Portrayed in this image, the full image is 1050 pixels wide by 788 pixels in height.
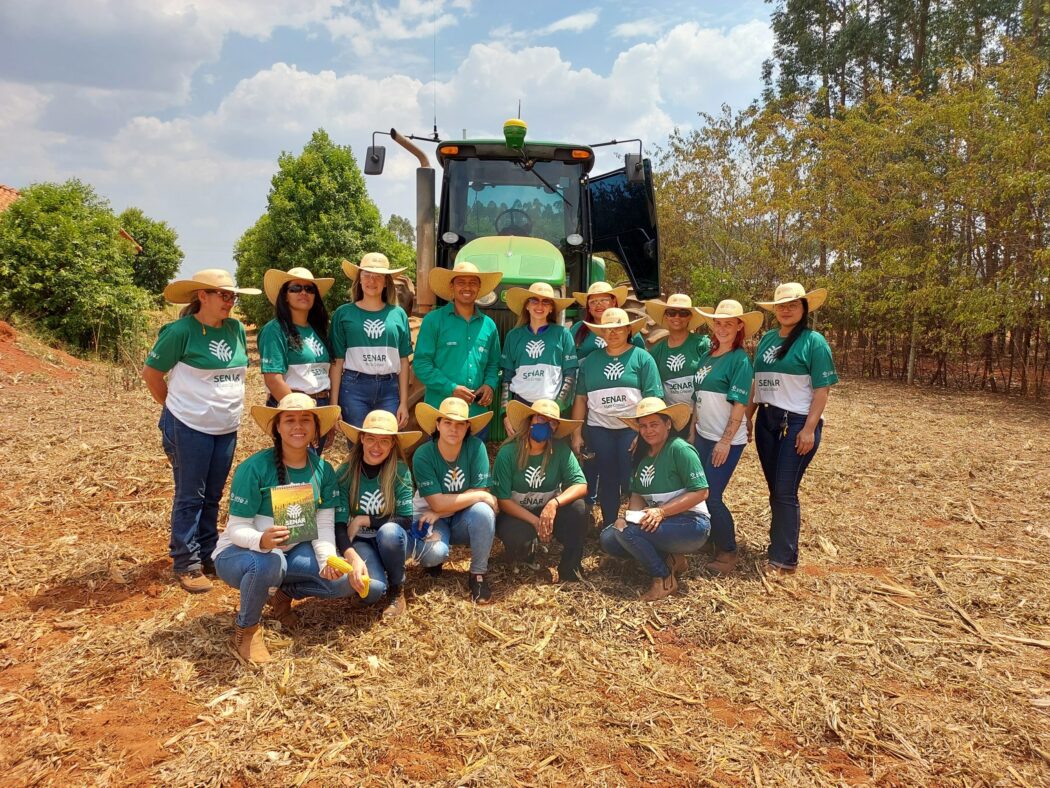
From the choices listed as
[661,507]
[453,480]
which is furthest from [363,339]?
[661,507]

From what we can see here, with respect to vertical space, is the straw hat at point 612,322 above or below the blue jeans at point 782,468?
above

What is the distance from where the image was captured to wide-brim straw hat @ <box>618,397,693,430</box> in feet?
13.2

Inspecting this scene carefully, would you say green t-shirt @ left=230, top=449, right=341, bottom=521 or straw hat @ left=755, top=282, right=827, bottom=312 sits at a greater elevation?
straw hat @ left=755, top=282, right=827, bottom=312

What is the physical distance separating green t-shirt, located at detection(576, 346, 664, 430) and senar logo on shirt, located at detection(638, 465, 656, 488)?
37 cm

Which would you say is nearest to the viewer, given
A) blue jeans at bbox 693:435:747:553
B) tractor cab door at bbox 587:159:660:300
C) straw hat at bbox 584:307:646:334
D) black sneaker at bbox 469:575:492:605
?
black sneaker at bbox 469:575:492:605

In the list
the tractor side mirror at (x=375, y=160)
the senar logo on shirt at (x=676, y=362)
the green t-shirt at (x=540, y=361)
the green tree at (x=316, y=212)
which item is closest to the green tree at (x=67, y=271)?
the green tree at (x=316, y=212)

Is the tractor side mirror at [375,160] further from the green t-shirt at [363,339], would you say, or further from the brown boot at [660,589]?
the brown boot at [660,589]

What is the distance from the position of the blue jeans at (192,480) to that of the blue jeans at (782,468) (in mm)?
3479

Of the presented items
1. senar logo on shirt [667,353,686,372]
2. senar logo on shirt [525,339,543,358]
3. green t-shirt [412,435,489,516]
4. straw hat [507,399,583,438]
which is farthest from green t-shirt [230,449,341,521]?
senar logo on shirt [667,353,686,372]

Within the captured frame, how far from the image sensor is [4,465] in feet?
20.1

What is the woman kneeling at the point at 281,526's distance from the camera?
3256mm

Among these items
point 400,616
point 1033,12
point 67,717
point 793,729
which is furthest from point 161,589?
point 1033,12

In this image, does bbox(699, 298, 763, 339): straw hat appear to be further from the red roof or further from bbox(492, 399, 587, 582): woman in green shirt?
the red roof

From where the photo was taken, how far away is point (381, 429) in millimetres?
3635
